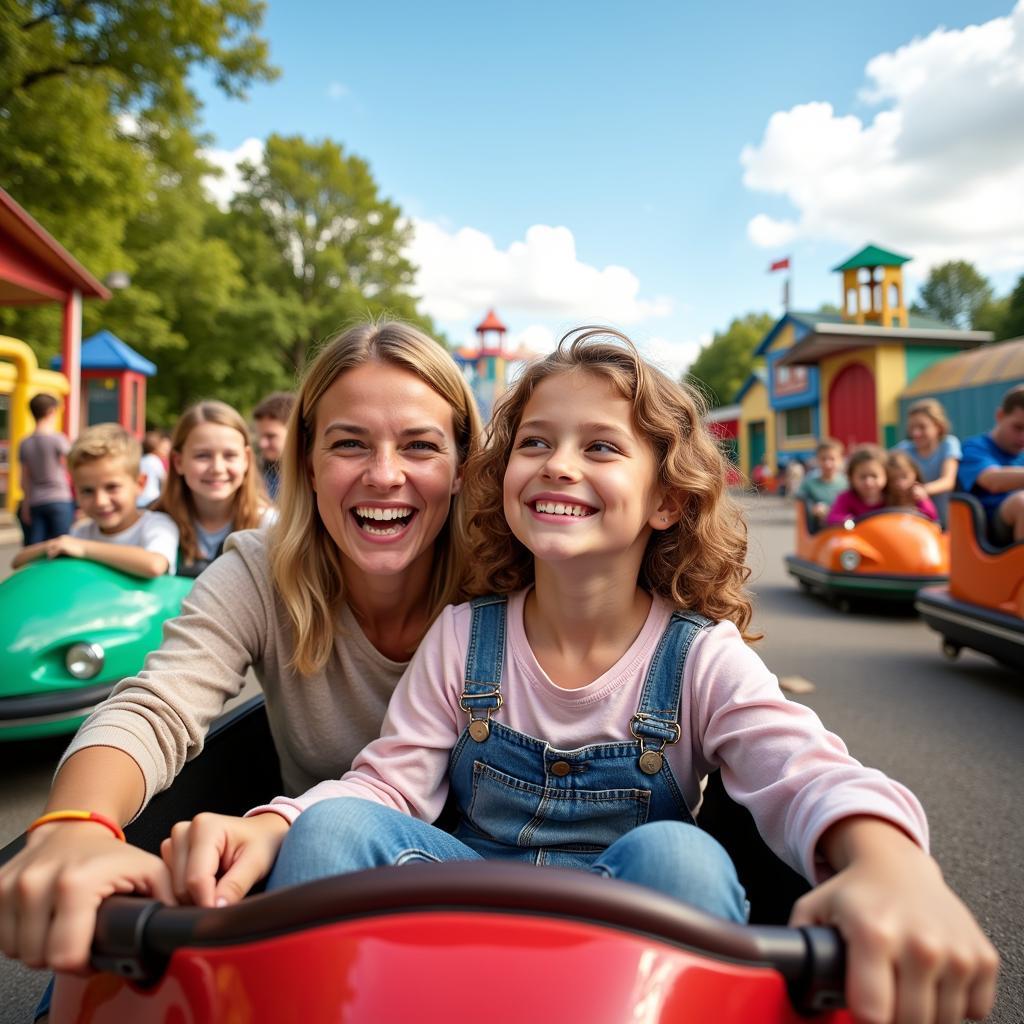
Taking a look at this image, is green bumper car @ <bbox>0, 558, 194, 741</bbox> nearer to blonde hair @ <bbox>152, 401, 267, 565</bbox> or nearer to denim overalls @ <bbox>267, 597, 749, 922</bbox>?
blonde hair @ <bbox>152, 401, 267, 565</bbox>

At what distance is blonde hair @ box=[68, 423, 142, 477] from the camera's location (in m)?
2.92

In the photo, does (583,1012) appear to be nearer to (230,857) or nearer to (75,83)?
(230,857)

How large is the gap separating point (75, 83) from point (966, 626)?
14.4 metres

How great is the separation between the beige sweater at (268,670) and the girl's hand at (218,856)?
1.03 ft

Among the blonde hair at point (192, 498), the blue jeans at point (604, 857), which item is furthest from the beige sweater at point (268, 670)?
the blonde hair at point (192, 498)

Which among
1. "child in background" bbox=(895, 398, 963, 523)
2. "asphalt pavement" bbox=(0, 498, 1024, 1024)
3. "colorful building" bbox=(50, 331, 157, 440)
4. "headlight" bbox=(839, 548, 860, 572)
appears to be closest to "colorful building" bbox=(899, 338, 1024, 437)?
"child in background" bbox=(895, 398, 963, 523)

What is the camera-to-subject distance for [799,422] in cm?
2395

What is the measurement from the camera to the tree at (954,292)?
49938mm

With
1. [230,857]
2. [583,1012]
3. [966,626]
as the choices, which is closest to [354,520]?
[230,857]

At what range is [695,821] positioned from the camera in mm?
1345

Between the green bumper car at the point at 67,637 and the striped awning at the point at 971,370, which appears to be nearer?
the green bumper car at the point at 67,637

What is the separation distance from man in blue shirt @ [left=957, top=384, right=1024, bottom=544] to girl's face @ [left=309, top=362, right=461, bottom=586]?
3346mm

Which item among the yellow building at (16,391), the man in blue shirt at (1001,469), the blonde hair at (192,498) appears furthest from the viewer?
the yellow building at (16,391)

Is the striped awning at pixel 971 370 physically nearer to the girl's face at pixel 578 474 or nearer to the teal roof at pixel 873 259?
the teal roof at pixel 873 259
